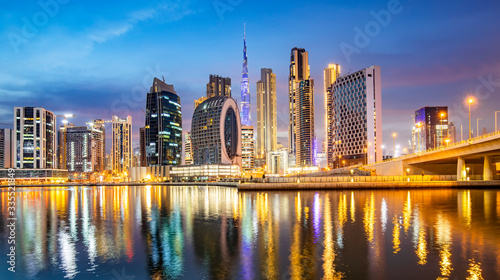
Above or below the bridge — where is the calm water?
below

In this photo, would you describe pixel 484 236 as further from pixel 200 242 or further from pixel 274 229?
pixel 200 242

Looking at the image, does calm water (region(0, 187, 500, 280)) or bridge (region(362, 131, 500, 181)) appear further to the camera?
bridge (region(362, 131, 500, 181))

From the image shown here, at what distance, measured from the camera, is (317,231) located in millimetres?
31438

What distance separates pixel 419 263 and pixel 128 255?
17.4 metres

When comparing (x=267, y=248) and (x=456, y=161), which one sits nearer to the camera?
(x=267, y=248)

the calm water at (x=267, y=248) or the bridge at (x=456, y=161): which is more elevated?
the bridge at (x=456, y=161)

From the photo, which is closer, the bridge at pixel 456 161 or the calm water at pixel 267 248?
the calm water at pixel 267 248

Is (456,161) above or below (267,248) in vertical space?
above

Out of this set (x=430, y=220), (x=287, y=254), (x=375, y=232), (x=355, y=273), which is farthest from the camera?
(x=430, y=220)

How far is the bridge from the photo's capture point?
2998 inches

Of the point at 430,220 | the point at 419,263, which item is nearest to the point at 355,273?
the point at 419,263

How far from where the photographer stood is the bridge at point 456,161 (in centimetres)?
7615

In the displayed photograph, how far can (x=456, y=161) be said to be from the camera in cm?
10506

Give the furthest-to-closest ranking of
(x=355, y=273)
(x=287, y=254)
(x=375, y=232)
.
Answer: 1. (x=375, y=232)
2. (x=287, y=254)
3. (x=355, y=273)
